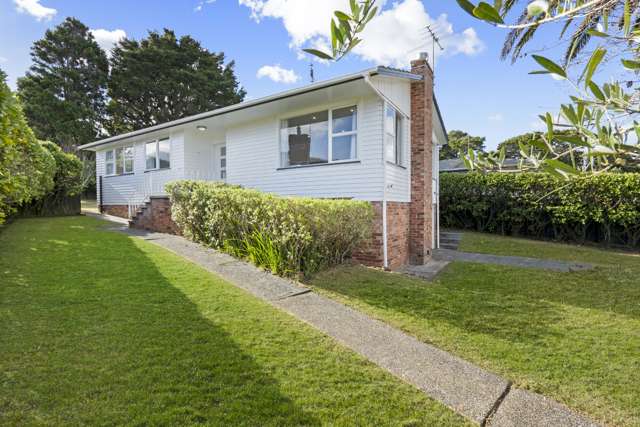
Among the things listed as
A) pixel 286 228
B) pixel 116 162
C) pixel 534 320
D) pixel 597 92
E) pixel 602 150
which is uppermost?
pixel 116 162

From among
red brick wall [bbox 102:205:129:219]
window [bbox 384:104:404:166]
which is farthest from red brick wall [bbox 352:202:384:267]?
red brick wall [bbox 102:205:129:219]

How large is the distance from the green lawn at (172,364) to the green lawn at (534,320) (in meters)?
1.21

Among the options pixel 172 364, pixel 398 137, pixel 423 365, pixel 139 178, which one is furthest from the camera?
pixel 139 178

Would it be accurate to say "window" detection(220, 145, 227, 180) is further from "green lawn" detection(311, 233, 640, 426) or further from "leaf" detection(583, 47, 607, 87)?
"leaf" detection(583, 47, 607, 87)

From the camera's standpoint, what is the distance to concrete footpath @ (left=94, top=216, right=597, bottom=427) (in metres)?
2.66

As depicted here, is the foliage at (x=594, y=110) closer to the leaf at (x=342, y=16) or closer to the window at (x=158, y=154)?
the leaf at (x=342, y=16)

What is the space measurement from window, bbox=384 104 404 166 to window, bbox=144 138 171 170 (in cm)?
912

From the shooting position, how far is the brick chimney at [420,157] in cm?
919

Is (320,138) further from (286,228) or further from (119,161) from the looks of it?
→ (119,161)

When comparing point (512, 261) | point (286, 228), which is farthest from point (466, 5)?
point (512, 261)

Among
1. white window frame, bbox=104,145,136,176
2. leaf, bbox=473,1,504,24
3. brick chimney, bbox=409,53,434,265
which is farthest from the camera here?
white window frame, bbox=104,145,136,176

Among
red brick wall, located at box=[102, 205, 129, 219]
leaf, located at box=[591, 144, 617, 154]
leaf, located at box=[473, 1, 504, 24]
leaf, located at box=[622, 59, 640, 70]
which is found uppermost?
leaf, located at box=[473, 1, 504, 24]

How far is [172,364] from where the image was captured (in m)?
3.04

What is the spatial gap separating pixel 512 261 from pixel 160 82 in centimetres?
3126
